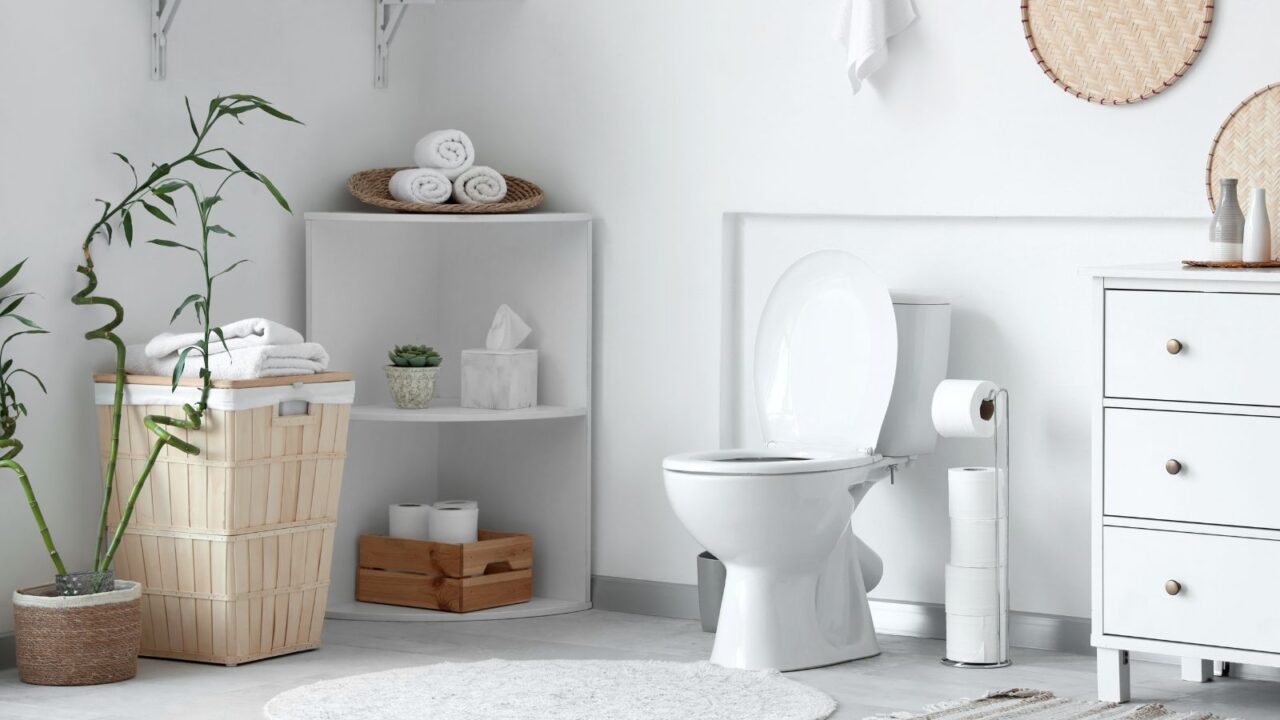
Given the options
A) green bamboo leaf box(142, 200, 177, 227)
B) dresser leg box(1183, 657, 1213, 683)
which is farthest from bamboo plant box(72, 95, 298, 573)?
dresser leg box(1183, 657, 1213, 683)

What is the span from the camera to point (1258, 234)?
3.28 meters

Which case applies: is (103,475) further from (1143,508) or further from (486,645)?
(1143,508)

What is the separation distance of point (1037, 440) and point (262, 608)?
177 cm

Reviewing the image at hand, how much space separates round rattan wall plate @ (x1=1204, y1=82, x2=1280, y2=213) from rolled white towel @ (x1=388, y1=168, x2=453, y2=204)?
1816 millimetres

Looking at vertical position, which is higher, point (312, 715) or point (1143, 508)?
point (1143, 508)

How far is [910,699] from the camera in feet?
11.1

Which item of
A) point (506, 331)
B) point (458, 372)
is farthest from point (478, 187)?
point (458, 372)

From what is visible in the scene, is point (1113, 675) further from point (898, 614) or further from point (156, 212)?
point (156, 212)

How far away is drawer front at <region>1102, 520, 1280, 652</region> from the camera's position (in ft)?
10.3

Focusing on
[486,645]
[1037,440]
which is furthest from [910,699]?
[486,645]

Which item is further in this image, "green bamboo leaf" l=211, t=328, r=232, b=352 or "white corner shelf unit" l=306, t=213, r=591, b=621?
"white corner shelf unit" l=306, t=213, r=591, b=621

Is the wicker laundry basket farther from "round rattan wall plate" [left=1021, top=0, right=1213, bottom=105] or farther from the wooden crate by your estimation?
"round rattan wall plate" [left=1021, top=0, right=1213, bottom=105]

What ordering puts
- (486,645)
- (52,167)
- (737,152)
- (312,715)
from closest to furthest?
1. (312,715)
2. (52,167)
3. (486,645)
4. (737,152)

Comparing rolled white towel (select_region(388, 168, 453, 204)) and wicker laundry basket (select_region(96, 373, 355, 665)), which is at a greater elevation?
rolled white towel (select_region(388, 168, 453, 204))
